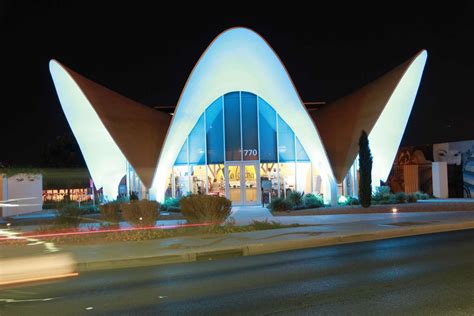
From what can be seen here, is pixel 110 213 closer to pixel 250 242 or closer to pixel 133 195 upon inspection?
pixel 250 242

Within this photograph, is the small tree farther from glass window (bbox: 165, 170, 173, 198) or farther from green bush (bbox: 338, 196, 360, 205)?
glass window (bbox: 165, 170, 173, 198)

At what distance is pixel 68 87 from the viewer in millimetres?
23219

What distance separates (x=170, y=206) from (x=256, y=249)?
12.3 metres

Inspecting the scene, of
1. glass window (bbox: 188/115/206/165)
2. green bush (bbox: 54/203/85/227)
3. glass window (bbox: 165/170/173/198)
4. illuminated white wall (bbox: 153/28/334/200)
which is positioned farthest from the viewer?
glass window (bbox: 165/170/173/198)

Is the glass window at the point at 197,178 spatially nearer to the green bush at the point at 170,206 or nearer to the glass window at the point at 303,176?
the green bush at the point at 170,206

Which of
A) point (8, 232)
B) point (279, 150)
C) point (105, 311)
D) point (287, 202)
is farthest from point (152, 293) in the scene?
point (279, 150)

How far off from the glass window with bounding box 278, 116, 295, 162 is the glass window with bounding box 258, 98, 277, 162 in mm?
338

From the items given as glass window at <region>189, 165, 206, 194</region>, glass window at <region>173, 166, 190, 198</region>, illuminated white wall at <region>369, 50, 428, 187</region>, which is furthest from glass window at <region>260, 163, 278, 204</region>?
illuminated white wall at <region>369, 50, 428, 187</region>

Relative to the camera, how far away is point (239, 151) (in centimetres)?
2678

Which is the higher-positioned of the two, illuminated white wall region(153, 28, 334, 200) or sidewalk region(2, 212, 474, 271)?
illuminated white wall region(153, 28, 334, 200)

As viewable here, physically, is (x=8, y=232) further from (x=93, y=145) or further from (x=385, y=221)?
(x=385, y=221)

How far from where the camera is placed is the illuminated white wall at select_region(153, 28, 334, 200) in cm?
2348

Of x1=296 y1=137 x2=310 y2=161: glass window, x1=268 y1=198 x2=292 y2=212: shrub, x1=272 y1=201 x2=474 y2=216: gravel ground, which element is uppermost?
x1=296 y1=137 x2=310 y2=161: glass window

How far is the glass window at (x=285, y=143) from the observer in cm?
2702
